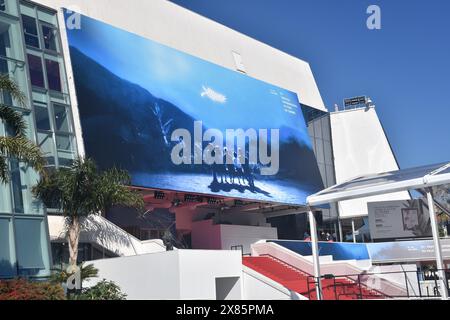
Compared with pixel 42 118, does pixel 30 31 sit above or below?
above

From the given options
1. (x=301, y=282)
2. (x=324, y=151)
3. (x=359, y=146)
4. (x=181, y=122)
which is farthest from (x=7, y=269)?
(x=359, y=146)

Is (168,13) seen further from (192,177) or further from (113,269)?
(113,269)

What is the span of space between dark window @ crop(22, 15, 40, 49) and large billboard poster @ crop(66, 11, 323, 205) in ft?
6.75

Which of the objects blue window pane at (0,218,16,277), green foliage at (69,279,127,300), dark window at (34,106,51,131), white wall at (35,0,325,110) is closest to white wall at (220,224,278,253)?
white wall at (35,0,325,110)

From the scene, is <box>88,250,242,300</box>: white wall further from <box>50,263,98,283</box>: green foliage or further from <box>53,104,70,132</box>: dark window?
<box>53,104,70,132</box>: dark window

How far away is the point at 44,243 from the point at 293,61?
4040 cm

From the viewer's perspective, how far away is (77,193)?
2094cm

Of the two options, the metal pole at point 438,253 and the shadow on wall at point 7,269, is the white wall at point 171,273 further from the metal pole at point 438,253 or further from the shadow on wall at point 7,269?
the metal pole at point 438,253

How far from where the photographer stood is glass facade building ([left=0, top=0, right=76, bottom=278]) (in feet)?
66.6

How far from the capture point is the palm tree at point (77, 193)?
20.9 m

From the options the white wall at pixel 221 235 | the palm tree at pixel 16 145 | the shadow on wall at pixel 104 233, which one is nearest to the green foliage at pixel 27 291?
the palm tree at pixel 16 145

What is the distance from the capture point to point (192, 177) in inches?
1287

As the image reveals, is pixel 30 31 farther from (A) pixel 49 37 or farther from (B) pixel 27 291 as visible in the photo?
(B) pixel 27 291

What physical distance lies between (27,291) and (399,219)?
37663mm
